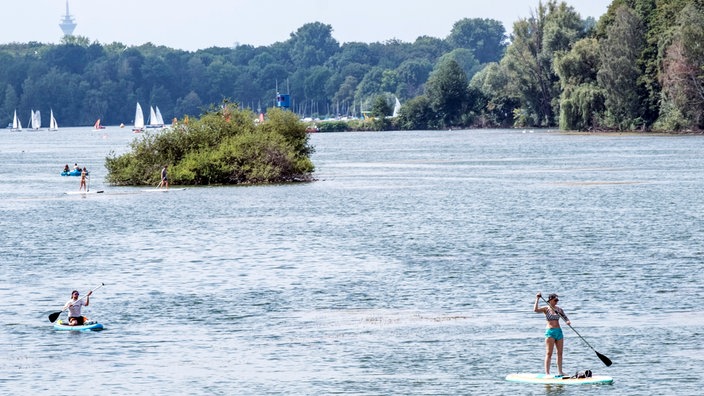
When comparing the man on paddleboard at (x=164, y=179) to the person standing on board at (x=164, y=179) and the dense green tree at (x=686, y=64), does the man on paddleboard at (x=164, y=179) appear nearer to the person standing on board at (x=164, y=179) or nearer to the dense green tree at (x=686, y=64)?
the person standing on board at (x=164, y=179)

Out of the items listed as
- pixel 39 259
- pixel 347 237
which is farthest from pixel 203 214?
pixel 39 259

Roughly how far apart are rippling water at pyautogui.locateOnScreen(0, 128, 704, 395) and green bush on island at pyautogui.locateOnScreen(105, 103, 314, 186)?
3.26m

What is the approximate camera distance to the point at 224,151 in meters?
110

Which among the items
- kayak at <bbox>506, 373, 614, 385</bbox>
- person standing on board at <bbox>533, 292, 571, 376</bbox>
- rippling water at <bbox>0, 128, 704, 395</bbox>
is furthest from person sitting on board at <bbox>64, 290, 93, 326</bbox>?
person standing on board at <bbox>533, 292, 571, 376</bbox>

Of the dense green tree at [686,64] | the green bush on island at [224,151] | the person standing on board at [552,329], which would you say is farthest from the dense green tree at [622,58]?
the person standing on board at [552,329]

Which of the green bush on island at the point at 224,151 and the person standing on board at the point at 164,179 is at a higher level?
the green bush on island at the point at 224,151

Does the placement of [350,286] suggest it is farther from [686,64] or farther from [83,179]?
[686,64]

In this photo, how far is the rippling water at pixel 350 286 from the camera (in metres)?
39.7

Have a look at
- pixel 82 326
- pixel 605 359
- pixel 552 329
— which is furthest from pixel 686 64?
pixel 552 329

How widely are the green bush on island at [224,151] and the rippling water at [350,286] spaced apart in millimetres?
3257

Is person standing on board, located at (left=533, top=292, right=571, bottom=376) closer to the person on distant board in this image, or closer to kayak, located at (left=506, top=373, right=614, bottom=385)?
kayak, located at (left=506, top=373, right=614, bottom=385)

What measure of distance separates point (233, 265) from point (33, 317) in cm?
1503

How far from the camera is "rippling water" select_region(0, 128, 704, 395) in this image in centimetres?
3969

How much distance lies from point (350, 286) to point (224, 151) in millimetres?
55623
